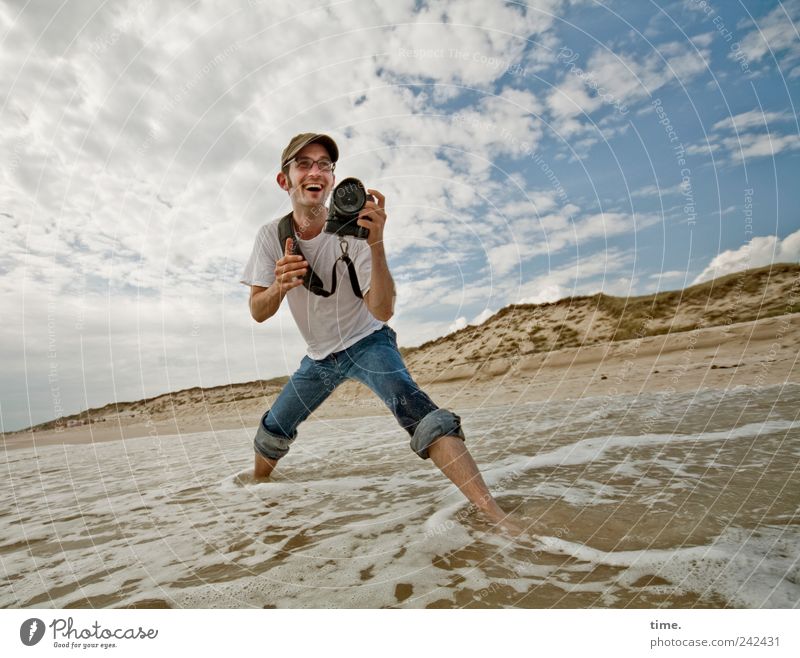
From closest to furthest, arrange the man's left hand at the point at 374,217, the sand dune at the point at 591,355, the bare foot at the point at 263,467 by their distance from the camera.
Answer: the man's left hand at the point at 374,217 < the bare foot at the point at 263,467 < the sand dune at the point at 591,355

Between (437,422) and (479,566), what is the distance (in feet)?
3.78

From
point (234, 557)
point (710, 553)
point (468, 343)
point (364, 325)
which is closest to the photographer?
point (710, 553)

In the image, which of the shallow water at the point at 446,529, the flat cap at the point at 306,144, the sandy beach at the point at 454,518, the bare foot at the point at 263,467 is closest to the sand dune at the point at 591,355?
the sandy beach at the point at 454,518

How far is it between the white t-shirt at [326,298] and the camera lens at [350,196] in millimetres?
706

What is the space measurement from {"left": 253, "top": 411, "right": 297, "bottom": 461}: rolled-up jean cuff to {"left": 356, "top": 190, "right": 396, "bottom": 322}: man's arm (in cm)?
208

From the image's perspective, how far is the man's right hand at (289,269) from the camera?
3734 millimetres

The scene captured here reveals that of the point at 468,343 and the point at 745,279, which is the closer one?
the point at 745,279

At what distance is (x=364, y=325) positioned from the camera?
15.3 feet

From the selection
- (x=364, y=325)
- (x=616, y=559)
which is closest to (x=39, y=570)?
(x=364, y=325)

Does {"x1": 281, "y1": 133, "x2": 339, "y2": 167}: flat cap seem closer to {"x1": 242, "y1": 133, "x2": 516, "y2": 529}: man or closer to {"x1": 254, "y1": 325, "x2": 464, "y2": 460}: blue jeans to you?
{"x1": 242, "y1": 133, "x2": 516, "y2": 529}: man

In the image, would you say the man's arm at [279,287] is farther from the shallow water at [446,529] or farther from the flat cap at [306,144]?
the shallow water at [446,529]

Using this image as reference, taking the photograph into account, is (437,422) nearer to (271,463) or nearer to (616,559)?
(616,559)

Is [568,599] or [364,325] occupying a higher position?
[364,325]

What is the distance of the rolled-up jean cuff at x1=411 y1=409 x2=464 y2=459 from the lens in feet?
11.8
